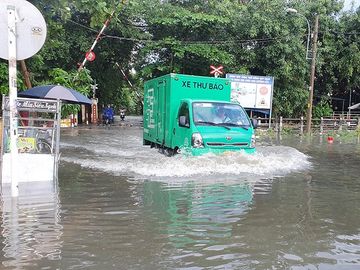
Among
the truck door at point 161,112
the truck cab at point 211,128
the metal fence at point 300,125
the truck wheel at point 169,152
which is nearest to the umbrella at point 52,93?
the truck cab at point 211,128

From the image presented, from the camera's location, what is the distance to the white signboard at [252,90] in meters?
27.3

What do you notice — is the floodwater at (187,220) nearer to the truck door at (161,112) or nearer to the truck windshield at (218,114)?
the truck windshield at (218,114)

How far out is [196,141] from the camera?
1026 centimetres

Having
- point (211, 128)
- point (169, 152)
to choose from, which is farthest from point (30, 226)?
point (169, 152)

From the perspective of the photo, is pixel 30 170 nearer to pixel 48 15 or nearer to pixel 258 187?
pixel 48 15

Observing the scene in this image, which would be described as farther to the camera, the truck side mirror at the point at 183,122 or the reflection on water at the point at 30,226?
the truck side mirror at the point at 183,122

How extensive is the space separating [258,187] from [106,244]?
4147mm

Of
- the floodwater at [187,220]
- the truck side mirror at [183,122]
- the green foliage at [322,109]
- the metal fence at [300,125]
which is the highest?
the green foliage at [322,109]

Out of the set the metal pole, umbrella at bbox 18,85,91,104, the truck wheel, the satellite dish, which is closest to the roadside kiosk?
umbrella at bbox 18,85,91,104

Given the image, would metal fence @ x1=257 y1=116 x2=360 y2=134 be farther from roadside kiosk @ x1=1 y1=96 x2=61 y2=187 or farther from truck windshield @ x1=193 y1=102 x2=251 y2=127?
roadside kiosk @ x1=1 y1=96 x2=61 y2=187

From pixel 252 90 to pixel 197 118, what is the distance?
17.3m

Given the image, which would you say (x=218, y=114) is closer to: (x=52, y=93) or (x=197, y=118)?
(x=197, y=118)

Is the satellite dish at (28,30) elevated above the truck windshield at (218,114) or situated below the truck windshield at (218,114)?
above

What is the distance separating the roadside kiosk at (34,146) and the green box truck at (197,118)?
138 inches
